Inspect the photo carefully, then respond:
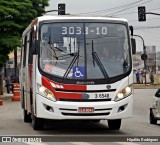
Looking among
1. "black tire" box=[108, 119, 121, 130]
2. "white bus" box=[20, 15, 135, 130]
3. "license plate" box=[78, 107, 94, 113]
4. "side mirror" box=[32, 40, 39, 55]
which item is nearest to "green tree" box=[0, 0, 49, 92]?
"black tire" box=[108, 119, 121, 130]

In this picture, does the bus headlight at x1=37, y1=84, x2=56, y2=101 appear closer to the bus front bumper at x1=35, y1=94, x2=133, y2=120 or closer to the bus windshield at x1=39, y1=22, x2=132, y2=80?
the bus front bumper at x1=35, y1=94, x2=133, y2=120

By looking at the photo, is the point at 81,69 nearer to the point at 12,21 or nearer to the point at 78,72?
the point at 78,72

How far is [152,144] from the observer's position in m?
12.4

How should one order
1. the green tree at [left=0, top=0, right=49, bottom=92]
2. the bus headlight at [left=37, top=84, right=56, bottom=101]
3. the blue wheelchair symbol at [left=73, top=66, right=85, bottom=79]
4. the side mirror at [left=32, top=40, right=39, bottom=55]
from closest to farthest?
the bus headlight at [left=37, top=84, right=56, bottom=101] < the blue wheelchair symbol at [left=73, top=66, right=85, bottom=79] < the side mirror at [left=32, top=40, right=39, bottom=55] < the green tree at [left=0, top=0, right=49, bottom=92]

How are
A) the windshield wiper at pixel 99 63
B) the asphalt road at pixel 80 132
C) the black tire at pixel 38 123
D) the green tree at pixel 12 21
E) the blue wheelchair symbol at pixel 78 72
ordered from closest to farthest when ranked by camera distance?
1. the asphalt road at pixel 80 132
2. the blue wheelchair symbol at pixel 78 72
3. the windshield wiper at pixel 99 63
4. the black tire at pixel 38 123
5. the green tree at pixel 12 21

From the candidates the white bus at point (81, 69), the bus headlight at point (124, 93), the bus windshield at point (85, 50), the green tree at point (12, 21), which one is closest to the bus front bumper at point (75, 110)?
the white bus at point (81, 69)

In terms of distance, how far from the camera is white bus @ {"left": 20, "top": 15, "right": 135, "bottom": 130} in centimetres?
1423

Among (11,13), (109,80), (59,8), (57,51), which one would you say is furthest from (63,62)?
(59,8)

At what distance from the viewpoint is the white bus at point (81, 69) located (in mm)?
14234

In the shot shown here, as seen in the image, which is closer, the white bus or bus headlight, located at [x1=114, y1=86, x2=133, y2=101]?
the white bus

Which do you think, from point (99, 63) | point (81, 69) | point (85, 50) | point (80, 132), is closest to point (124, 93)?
point (99, 63)

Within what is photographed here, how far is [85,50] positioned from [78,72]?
694 millimetres

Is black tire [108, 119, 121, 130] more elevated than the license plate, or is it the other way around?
the license plate

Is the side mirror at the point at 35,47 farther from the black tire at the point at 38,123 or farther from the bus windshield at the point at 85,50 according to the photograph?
the black tire at the point at 38,123
